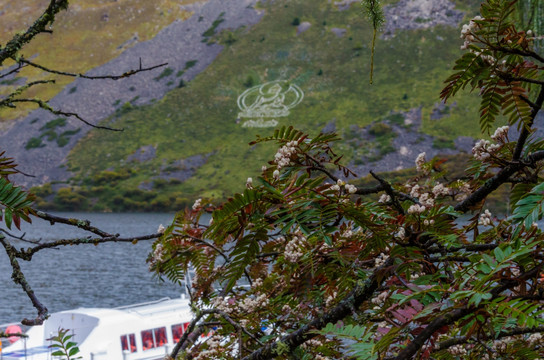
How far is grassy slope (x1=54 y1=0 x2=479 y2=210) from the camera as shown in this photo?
13525 cm

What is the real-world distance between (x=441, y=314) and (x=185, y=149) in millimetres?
147152

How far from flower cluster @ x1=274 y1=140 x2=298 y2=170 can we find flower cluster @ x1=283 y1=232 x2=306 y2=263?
34 cm

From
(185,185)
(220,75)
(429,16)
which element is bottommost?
(185,185)

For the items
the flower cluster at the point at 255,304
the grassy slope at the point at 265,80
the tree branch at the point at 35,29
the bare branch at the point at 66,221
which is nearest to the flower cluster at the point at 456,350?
the flower cluster at the point at 255,304

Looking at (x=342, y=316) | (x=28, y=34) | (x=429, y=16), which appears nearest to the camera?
(x=342, y=316)

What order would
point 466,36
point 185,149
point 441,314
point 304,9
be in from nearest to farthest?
point 441,314, point 466,36, point 185,149, point 304,9

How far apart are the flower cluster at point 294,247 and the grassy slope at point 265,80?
4748 inches

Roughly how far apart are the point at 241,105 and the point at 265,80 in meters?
11.2

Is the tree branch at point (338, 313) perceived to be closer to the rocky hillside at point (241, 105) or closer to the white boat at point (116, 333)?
the white boat at point (116, 333)

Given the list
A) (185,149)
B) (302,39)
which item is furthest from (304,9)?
(185,149)

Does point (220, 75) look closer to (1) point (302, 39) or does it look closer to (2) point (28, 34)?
(1) point (302, 39)

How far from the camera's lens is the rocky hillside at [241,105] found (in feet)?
438

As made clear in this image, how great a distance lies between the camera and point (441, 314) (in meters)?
1.50

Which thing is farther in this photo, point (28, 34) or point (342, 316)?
point (28, 34)
